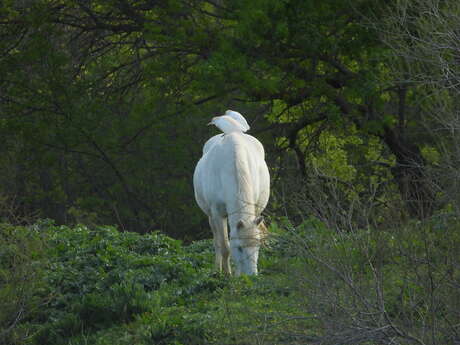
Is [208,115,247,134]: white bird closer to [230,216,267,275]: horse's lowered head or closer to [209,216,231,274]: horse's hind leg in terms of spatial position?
[209,216,231,274]: horse's hind leg

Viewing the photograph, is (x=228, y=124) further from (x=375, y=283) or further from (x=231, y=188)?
(x=375, y=283)

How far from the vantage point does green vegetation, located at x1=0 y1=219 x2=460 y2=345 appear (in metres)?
5.29

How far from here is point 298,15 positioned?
14.1m

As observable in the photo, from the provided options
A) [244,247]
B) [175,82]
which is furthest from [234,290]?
Answer: [175,82]

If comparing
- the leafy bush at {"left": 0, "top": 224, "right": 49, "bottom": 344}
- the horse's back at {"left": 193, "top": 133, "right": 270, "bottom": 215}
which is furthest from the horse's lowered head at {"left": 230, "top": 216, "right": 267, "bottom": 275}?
the leafy bush at {"left": 0, "top": 224, "right": 49, "bottom": 344}

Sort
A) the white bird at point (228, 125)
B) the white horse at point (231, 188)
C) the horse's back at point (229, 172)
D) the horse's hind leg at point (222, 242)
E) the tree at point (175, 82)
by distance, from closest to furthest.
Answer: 1. the white horse at point (231, 188)
2. the horse's back at point (229, 172)
3. the horse's hind leg at point (222, 242)
4. the white bird at point (228, 125)
5. the tree at point (175, 82)

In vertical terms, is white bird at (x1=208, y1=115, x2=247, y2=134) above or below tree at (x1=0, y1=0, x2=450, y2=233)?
below

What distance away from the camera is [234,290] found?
812 cm

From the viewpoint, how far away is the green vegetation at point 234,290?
5293mm

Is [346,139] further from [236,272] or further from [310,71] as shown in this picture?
[236,272]

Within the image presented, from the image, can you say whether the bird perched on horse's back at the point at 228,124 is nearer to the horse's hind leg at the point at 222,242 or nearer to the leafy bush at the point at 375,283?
the horse's hind leg at the point at 222,242

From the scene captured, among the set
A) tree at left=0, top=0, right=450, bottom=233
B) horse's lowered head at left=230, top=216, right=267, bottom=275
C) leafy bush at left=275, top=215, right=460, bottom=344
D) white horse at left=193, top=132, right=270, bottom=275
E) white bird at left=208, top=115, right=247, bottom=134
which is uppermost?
tree at left=0, top=0, right=450, bottom=233

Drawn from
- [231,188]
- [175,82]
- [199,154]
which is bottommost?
[231,188]

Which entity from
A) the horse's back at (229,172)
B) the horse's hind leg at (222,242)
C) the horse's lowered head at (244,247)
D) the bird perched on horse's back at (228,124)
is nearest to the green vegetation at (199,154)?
the horse's lowered head at (244,247)
